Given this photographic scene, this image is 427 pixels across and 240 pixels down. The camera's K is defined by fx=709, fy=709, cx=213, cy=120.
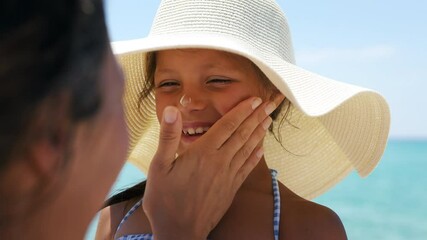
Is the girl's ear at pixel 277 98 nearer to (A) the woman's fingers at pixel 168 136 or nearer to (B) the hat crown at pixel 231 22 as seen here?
(B) the hat crown at pixel 231 22

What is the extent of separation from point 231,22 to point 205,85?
205 mm

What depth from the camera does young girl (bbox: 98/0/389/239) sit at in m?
1.85

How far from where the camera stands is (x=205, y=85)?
6.13 feet

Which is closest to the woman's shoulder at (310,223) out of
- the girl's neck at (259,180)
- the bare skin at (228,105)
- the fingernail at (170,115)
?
the bare skin at (228,105)

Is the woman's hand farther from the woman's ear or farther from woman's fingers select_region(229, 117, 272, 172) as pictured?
the woman's ear

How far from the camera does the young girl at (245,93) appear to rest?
1.85m

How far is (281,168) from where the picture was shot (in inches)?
98.4

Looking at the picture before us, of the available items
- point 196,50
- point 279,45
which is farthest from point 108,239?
point 279,45

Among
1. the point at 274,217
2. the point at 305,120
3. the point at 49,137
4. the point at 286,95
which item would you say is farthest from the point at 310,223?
the point at 49,137

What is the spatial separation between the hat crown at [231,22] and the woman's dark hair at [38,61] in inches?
49.0

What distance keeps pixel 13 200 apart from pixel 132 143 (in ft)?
5.87

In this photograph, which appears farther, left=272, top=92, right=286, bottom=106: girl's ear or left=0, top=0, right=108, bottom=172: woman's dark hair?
left=272, top=92, right=286, bottom=106: girl's ear

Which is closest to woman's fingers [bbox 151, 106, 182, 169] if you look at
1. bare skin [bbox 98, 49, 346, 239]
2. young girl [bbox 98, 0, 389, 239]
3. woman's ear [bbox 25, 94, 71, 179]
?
young girl [bbox 98, 0, 389, 239]

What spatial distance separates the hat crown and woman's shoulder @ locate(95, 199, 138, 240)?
0.51 m
